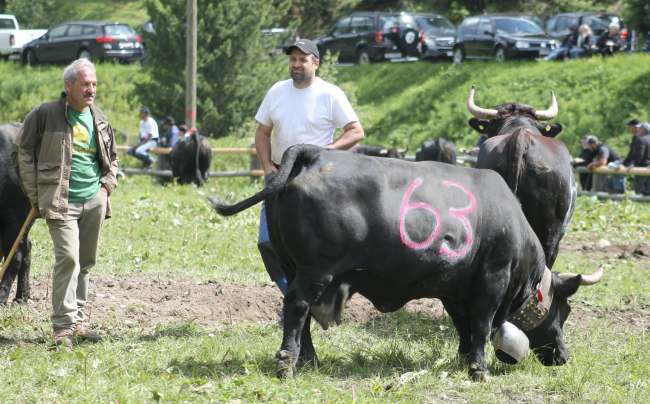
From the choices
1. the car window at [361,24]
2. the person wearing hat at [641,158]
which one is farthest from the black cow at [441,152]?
the car window at [361,24]

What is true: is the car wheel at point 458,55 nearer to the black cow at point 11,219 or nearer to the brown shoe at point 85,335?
the black cow at point 11,219

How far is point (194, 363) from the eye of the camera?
451cm

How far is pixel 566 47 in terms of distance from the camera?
20.5 metres

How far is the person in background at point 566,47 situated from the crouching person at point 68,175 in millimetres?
17876

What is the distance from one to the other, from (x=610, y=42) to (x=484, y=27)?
3.93 metres

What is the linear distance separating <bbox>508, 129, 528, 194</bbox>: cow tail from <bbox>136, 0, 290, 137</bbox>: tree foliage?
1370 centimetres

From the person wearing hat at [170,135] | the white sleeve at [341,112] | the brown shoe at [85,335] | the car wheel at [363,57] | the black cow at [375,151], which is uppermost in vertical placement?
the white sleeve at [341,112]

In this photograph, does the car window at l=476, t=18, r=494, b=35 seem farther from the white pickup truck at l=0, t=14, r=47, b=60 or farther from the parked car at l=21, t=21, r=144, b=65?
the white pickup truck at l=0, t=14, r=47, b=60

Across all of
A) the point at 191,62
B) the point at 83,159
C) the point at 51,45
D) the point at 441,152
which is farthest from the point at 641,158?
the point at 51,45

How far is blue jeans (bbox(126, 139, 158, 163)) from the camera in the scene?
1678 cm

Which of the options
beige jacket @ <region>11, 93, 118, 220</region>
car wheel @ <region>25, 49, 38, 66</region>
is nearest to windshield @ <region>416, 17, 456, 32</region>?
car wheel @ <region>25, 49, 38, 66</region>

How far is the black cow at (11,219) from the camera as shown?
19.7 feet

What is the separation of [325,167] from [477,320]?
1.51 meters

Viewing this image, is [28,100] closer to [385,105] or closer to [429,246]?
[385,105]
